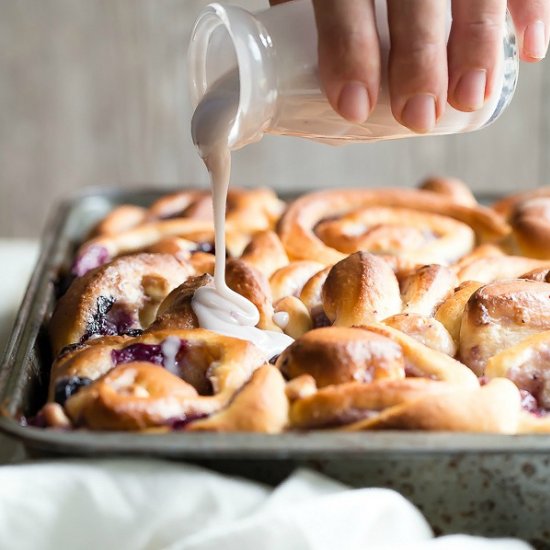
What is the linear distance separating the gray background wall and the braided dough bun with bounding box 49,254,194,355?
1833 mm

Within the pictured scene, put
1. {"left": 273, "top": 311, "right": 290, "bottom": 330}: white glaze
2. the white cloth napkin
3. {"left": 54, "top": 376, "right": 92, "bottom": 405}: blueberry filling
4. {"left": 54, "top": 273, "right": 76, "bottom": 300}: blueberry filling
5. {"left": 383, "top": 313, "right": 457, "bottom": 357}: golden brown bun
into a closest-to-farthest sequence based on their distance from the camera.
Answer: the white cloth napkin → {"left": 54, "top": 376, "right": 92, "bottom": 405}: blueberry filling → {"left": 383, "top": 313, "right": 457, "bottom": 357}: golden brown bun → {"left": 273, "top": 311, "right": 290, "bottom": 330}: white glaze → {"left": 54, "top": 273, "right": 76, "bottom": 300}: blueberry filling

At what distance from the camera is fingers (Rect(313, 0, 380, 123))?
4.33 ft

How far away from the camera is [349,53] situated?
4.34 ft

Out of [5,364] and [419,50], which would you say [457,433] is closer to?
[419,50]

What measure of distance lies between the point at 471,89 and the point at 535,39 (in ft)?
0.95

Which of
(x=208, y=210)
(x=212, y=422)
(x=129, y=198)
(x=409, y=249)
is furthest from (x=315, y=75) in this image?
(x=129, y=198)

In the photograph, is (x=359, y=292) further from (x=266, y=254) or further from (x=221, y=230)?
(x=266, y=254)

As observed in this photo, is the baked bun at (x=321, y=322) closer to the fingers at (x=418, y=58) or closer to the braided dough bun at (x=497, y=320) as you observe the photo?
the braided dough bun at (x=497, y=320)

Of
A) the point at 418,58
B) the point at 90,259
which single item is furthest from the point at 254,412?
the point at 90,259

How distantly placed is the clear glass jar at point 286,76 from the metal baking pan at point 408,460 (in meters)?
0.46

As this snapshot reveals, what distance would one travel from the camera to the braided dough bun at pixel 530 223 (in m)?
2.00

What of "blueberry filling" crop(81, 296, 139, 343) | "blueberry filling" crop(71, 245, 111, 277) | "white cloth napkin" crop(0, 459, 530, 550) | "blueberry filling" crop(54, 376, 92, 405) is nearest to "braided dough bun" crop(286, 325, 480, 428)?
"white cloth napkin" crop(0, 459, 530, 550)

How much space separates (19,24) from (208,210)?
1.53 meters

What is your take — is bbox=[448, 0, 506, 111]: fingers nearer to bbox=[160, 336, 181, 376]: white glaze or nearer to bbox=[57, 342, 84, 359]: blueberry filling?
bbox=[160, 336, 181, 376]: white glaze
